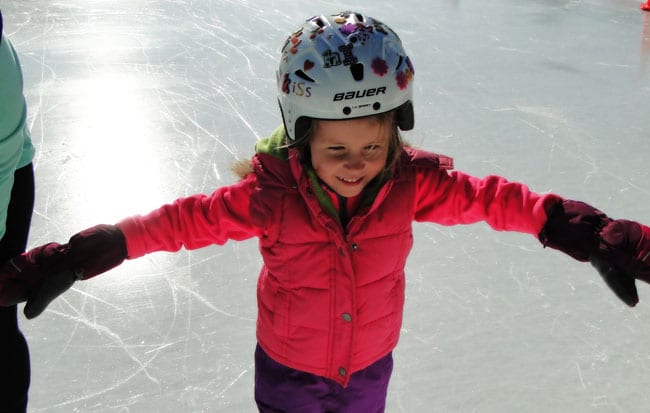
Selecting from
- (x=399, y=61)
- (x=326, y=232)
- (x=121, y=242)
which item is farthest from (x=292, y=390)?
(x=399, y=61)

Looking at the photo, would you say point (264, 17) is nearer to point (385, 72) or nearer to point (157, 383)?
point (157, 383)

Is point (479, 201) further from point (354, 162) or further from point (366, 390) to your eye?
point (366, 390)

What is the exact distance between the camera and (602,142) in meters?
3.43

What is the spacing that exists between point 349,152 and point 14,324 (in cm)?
78

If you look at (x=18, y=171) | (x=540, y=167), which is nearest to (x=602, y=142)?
(x=540, y=167)

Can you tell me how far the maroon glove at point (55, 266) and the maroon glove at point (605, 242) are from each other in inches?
32.3

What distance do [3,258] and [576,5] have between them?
536 cm

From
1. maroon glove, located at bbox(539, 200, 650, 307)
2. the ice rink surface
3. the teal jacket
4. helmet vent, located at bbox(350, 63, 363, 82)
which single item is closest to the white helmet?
helmet vent, located at bbox(350, 63, 363, 82)

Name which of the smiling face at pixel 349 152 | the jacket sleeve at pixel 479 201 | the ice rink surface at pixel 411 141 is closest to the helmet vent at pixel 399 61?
the smiling face at pixel 349 152

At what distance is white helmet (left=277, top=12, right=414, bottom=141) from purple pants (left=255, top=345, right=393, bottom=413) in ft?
1.61

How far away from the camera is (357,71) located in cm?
136

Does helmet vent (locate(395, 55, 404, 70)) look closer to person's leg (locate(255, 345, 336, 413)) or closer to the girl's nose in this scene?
the girl's nose

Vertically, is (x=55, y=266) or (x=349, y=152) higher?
(x=349, y=152)

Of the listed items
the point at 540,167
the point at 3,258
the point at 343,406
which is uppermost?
the point at 3,258
